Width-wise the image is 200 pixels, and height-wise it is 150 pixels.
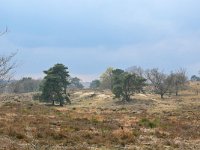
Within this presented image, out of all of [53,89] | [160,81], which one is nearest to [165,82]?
[160,81]

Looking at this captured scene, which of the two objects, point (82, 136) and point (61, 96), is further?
point (61, 96)

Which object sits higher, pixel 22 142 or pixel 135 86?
pixel 135 86

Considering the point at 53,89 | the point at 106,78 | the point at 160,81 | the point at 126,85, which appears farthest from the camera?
the point at 106,78

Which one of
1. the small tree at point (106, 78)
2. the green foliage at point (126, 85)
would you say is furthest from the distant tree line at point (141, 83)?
the small tree at point (106, 78)

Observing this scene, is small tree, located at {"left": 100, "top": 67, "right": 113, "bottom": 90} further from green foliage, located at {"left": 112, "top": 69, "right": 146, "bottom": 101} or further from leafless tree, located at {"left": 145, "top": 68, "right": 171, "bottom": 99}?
green foliage, located at {"left": 112, "top": 69, "right": 146, "bottom": 101}

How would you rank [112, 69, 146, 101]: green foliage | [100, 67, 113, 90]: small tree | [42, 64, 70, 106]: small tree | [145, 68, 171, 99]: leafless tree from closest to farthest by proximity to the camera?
[42, 64, 70, 106]: small tree < [112, 69, 146, 101]: green foliage < [145, 68, 171, 99]: leafless tree < [100, 67, 113, 90]: small tree

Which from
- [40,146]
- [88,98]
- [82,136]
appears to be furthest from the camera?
[88,98]

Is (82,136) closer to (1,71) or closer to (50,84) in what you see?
(1,71)

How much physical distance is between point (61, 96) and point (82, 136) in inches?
2487

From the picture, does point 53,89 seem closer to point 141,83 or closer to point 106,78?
point 141,83

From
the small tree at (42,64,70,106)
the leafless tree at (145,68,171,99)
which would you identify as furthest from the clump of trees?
the small tree at (42,64,70,106)

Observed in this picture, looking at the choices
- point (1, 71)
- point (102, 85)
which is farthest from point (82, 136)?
point (102, 85)

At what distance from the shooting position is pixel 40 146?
66.3 feet

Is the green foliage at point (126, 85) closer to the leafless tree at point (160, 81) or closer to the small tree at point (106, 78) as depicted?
the leafless tree at point (160, 81)
